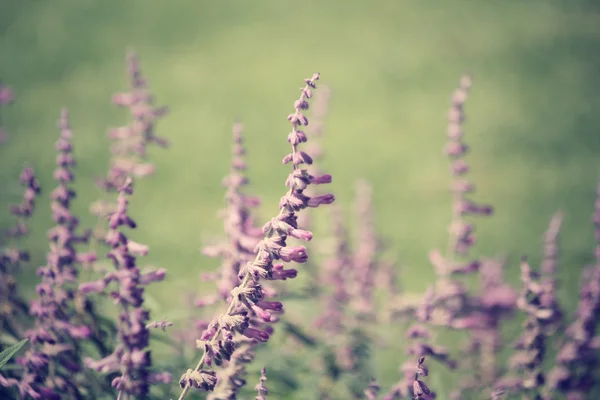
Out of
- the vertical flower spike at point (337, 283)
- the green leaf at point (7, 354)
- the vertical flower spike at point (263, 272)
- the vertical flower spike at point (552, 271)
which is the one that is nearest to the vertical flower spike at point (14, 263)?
the green leaf at point (7, 354)

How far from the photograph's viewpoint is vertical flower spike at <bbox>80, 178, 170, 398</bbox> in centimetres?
242

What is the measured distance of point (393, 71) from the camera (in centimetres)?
1382

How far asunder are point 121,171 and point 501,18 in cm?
1432

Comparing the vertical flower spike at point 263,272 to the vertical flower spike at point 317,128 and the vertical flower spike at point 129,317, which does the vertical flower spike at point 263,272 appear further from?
the vertical flower spike at point 317,128

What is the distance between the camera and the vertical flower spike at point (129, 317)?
2420 millimetres

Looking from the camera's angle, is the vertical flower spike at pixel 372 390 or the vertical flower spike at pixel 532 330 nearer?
the vertical flower spike at pixel 372 390

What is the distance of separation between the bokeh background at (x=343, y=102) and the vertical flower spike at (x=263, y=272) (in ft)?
12.6

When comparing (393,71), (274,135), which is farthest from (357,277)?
(393,71)

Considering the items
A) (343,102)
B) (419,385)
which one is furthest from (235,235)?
(343,102)

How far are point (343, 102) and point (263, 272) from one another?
11.2 meters

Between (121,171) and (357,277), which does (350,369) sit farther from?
(121,171)

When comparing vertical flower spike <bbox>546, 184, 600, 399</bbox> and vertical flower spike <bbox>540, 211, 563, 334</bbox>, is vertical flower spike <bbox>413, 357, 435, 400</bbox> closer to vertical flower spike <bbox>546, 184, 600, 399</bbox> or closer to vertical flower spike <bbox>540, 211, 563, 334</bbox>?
vertical flower spike <bbox>540, 211, 563, 334</bbox>

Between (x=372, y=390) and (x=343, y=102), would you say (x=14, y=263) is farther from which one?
(x=343, y=102)

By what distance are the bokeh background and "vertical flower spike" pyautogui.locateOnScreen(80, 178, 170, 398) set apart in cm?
370
